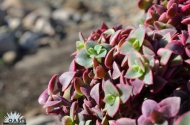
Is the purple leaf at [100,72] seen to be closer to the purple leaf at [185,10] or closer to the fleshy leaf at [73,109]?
the fleshy leaf at [73,109]

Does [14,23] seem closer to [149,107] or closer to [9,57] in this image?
[9,57]

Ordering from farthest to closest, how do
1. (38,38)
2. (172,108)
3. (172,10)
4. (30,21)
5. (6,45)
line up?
(30,21), (38,38), (6,45), (172,10), (172,108)

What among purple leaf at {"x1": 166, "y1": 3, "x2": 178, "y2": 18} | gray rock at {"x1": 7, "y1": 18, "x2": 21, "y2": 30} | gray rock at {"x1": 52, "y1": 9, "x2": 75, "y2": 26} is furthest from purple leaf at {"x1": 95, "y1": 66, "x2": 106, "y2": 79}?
gray rock at {"x1": 52, "y1": 9, "x2": 75, "y2": 26}

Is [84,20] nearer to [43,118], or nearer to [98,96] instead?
[43,118]

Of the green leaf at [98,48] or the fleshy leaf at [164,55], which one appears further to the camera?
the green leaf at [98,48]

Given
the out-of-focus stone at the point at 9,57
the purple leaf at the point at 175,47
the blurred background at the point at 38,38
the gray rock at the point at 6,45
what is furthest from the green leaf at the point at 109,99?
the gray rock at the point at 6,45

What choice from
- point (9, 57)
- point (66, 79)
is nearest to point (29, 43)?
point (9, 57)
